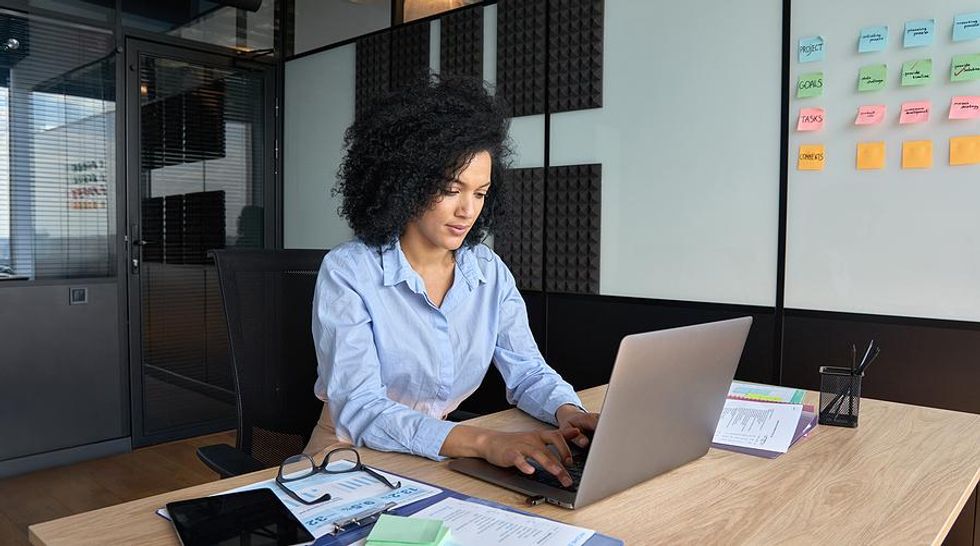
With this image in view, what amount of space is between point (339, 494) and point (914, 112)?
202cm

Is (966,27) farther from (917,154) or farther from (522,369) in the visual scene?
(522,369)

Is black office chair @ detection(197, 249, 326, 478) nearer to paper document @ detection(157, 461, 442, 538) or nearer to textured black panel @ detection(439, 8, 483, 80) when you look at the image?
paper document @ detection(157, 461, 442, 538)

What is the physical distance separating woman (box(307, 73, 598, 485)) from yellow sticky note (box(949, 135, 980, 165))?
1340 mm

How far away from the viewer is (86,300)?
11.9 feet

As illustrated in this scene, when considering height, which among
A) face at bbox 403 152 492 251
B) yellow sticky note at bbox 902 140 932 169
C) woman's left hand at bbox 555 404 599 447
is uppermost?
yellow sticky note at bbox 902 140 932 169

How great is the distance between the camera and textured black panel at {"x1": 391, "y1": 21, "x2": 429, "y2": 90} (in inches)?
141

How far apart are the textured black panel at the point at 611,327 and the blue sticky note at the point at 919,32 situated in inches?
36.2

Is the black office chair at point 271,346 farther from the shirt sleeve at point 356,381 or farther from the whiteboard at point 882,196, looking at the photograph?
the whiteboard at point 882,196

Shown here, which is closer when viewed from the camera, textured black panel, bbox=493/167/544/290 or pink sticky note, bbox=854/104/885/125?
pink sticky note, bbox=854/104/885/125

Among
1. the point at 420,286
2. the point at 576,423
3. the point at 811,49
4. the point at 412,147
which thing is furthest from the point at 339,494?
the point at 811,49

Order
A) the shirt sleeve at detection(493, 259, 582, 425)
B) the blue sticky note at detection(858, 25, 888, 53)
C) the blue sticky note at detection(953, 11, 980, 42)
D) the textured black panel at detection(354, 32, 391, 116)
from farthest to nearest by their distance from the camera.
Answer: the textured black panel at detection(354, 32, 391, 116) → the blue sticky note at detection(858, 25, 888, 53) → the blue sticky note at detection(953, 11, 980, 42) → the shirt sleeve at detection(493, 259, 582, 425)

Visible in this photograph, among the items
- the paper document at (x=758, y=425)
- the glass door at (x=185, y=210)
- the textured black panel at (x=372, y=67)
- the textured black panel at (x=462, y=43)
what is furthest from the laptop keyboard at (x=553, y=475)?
the glass door at (x=185, y=210)

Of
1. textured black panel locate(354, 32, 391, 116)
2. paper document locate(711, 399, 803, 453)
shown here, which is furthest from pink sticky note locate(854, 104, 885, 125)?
textured black panel locate(354, 32, 391, 116)

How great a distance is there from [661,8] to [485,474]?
84.9 inches
